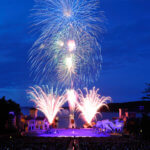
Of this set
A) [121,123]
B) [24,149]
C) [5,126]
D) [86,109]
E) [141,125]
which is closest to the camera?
[24,149]

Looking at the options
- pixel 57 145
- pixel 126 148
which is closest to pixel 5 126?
pixel 57 145

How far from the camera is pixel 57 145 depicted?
24.8 meters

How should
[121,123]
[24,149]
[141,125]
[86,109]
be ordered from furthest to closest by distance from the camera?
[86,109]
[121,123]
[141,125]
[24,149]

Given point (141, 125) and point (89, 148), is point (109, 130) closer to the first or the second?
point (141, 125)

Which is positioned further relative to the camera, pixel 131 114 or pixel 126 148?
pixel 131 114

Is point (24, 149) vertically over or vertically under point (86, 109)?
under

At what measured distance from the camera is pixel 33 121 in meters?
57.3

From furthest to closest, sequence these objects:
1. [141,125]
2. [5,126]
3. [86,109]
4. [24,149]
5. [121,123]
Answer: [86,109]
[121,123]
[5,126]
[141,125]
[24,149]

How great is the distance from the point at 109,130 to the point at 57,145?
29.4 m

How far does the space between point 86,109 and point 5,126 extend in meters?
17.7

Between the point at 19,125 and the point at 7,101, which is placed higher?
the point at 7,101

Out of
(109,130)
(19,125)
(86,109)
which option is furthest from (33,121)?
(109,130)

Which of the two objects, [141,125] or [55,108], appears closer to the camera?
[141,125]

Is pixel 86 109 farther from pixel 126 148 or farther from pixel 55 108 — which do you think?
pixel 126 148
